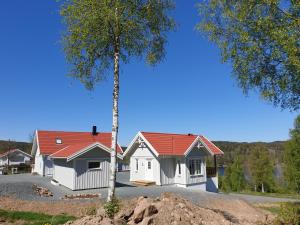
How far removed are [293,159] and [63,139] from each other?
3149cm

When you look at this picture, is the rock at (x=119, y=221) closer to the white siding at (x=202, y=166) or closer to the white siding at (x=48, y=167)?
the white siding at (x=202, y=166)

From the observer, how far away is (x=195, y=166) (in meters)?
32.8

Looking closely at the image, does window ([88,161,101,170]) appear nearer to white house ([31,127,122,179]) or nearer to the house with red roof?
the house with red roof

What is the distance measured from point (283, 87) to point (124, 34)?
7652 mm

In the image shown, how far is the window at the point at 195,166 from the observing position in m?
32.4

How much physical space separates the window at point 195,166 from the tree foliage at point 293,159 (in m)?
16.8

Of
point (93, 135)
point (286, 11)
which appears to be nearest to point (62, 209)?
point (286, 11)

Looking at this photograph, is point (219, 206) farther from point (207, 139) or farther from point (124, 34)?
point (207, 139)

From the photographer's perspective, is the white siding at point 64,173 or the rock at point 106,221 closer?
the rock at point 106,221

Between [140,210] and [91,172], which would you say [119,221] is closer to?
[140,210]

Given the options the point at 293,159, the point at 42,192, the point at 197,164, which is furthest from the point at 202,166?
the point at 293,159

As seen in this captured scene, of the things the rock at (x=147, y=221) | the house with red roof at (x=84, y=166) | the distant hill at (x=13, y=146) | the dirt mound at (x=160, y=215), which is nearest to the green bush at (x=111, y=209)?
the dirt mound at (x=160, y=215)

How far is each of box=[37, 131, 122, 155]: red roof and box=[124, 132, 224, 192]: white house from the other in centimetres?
548

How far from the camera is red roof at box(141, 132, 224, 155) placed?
3119cm
